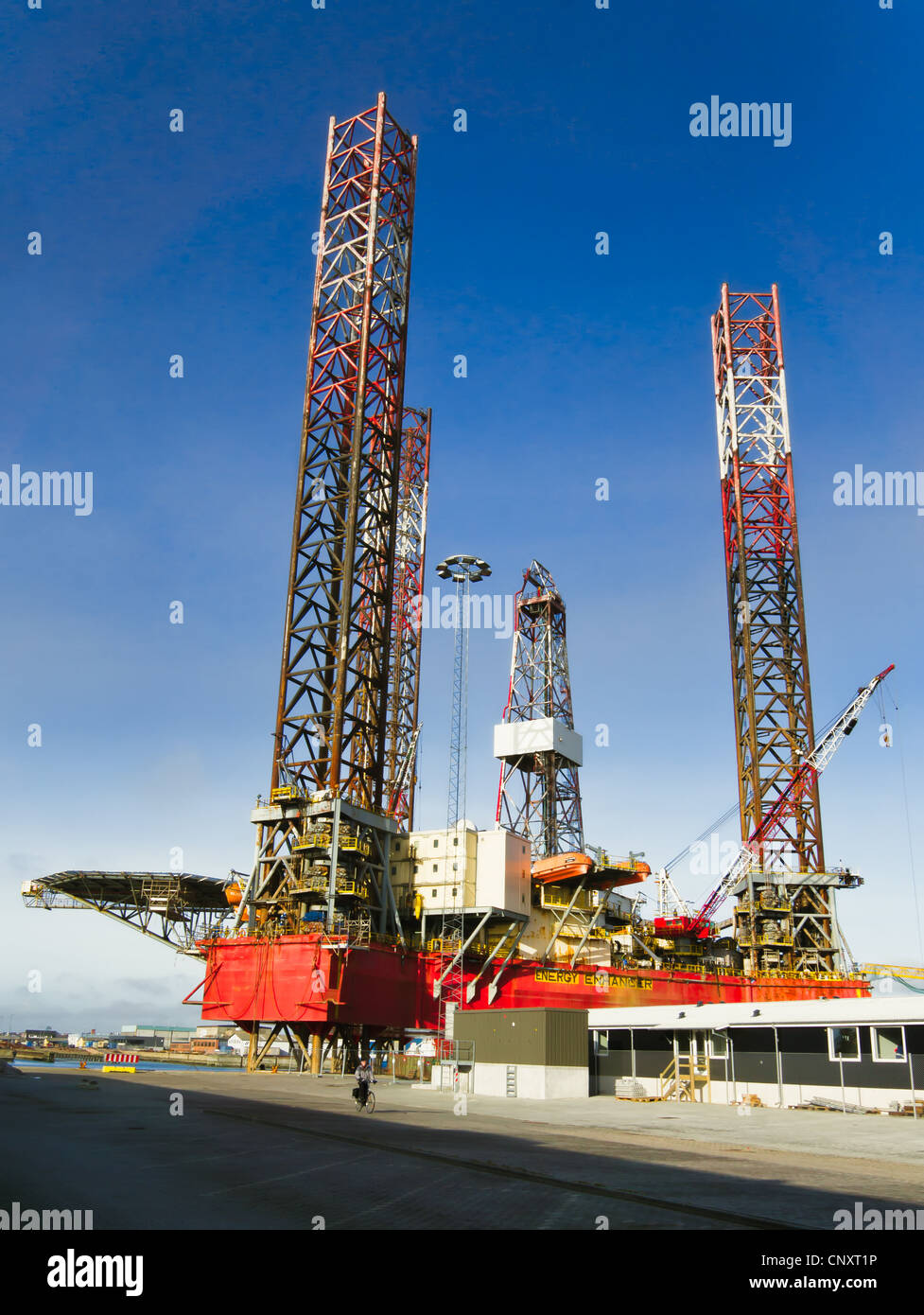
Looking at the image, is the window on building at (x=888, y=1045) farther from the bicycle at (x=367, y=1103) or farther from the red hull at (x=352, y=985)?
the red hull at (x=352, y=985)

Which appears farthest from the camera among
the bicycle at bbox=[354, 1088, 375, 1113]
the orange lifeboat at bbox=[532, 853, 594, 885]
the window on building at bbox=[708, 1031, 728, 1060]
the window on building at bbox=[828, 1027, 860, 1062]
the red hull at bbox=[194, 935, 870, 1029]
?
the orange lifeboat at bbox=[532, 853, 594, 885]

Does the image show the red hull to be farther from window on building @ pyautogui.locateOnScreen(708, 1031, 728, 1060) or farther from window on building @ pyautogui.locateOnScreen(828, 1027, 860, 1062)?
window on building @ pyautogui.locateOnScreen(828, 1027, 860, 1062)

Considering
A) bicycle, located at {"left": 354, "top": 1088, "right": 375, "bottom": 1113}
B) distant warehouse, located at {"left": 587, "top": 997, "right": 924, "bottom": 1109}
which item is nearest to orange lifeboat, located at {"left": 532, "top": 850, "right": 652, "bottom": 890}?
distant warehouse, located at {"left": 587, "top": 997, "right": 924, "bottom": 1109}

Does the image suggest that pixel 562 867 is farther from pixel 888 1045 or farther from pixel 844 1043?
pixel 888 1045

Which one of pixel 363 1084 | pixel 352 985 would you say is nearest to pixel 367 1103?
pixel 363 1084

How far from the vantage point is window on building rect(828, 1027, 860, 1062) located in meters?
36.4

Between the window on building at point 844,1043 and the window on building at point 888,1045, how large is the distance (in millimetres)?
664

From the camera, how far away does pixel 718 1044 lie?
40.4 metres

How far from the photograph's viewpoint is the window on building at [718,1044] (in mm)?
40031

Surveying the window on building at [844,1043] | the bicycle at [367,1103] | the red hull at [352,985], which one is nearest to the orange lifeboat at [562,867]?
the red hull at [352,985]

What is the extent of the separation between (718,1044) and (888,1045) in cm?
705

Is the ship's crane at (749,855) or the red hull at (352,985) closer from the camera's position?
the red hull at (352,985)

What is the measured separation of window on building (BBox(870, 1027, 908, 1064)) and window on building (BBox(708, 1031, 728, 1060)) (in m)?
6.08
